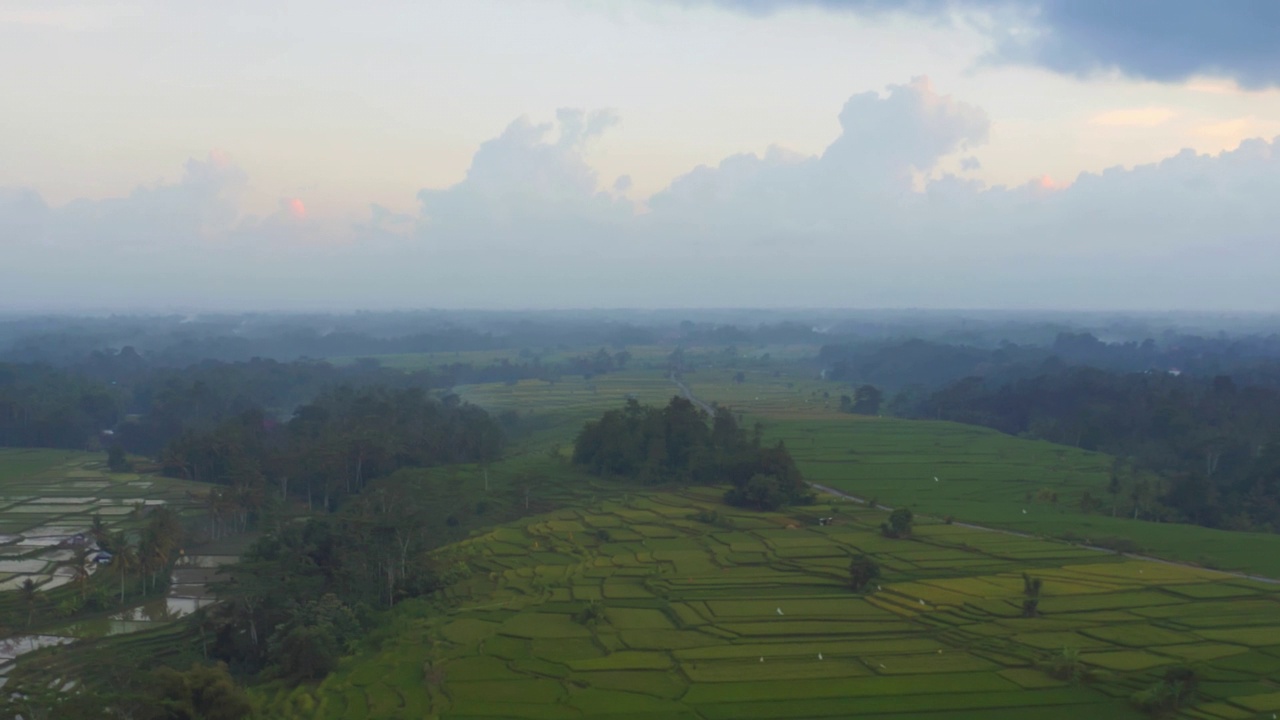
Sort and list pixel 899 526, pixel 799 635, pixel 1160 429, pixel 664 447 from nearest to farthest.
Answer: pixel 799 635
pixel 899 526
pixel 664 447
pixel 1160 429

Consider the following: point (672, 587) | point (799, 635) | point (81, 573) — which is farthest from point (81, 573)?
point (799, 635)

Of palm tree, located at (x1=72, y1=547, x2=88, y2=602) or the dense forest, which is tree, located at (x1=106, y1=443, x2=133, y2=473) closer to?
palm tree, located at (x1=72, y1=547, x2=88, y2=602)

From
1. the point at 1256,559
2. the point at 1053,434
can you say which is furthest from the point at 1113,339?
the point at 1256,559

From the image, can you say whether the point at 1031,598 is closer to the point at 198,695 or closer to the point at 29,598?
the point at 198,695

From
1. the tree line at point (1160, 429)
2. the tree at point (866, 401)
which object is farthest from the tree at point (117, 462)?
the tree at point (866, 401)

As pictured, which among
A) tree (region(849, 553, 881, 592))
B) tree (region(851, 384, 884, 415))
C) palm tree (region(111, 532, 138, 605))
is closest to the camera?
tree (region(849, 553, 881, 592))

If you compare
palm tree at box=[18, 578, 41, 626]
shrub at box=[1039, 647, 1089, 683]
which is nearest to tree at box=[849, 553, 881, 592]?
shrub at box=[1039, 647, 1089, 683]
